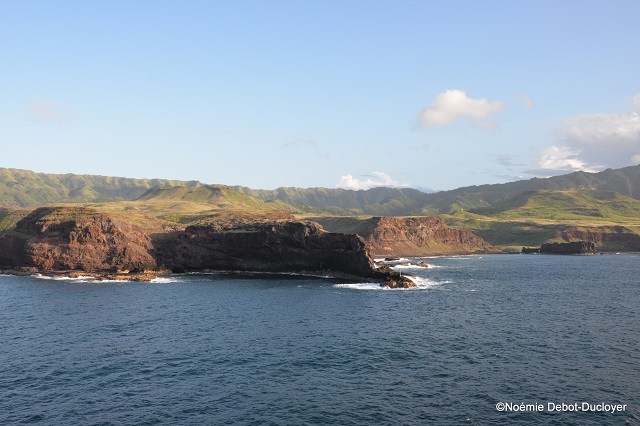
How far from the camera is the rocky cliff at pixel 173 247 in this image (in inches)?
5674

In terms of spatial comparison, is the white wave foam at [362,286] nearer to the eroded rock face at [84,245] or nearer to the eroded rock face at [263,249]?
the eroded rock face at [263,249]

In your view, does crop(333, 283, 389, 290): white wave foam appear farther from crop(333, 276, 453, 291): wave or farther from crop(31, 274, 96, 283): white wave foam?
crop(31, 274, 96, 283): white wave foam

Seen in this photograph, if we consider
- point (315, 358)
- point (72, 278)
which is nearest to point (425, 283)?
point (315, 358)

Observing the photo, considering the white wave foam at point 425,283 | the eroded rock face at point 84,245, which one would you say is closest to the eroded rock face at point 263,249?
the eroded rock face at point 84,245

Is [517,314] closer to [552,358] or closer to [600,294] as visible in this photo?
[552,358]

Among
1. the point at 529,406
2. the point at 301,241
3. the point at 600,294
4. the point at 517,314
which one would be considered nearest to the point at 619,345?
the point at 517,314

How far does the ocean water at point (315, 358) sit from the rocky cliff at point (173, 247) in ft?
115

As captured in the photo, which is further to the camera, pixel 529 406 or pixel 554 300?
pixel 554 300

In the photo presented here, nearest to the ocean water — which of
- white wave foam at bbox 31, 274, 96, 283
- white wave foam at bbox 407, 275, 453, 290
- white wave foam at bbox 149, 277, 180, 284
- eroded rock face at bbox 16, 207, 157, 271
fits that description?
white wave foam at bbox 407, 275, 453, 290

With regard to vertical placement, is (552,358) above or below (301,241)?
below

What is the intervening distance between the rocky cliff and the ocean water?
3520 cm

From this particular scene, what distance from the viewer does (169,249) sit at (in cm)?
15650

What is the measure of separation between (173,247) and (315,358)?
357 feet

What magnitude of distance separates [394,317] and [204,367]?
3976cm
